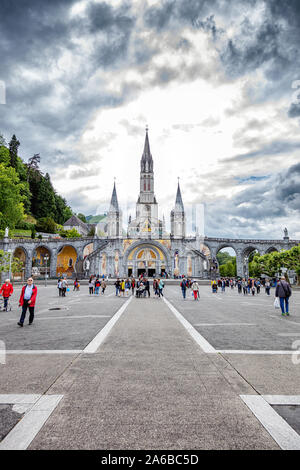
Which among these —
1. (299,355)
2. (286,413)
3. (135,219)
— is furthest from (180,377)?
(135,219)

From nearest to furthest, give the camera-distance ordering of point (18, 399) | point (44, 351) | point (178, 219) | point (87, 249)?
1. point (18, 399)
2. point (44, 351)
3. point (87, 249)
4. point (178, 219)

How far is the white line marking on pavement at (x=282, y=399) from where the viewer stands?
343 centimetres

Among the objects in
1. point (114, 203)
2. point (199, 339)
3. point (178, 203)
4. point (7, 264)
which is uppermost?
point (178, 203)

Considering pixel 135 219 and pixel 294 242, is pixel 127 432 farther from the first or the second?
pixel 135 219

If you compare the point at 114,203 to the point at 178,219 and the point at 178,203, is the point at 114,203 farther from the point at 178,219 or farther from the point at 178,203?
the point at 178,219

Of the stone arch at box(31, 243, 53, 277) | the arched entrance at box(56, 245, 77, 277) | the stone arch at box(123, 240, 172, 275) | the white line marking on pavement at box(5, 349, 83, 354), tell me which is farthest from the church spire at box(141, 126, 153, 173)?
the white line marking on pavement at box(5, 349, 83, 354)

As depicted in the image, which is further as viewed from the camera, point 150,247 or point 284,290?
point 150,247

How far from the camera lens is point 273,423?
2941 mm

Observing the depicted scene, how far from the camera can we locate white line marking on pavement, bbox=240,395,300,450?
2602 millimetres

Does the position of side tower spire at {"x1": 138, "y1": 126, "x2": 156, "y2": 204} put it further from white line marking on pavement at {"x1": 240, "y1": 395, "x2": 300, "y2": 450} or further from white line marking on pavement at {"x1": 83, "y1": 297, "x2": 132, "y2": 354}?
white line marking on pavement at {"x1": 240, "y1": 395, "x2": 300, "y2": 450}

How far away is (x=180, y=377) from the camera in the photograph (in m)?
4.21

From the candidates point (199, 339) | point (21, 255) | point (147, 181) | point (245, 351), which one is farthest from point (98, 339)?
point (147, 181)

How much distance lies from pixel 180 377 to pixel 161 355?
3.92 ft

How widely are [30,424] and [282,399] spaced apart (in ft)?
10.1
